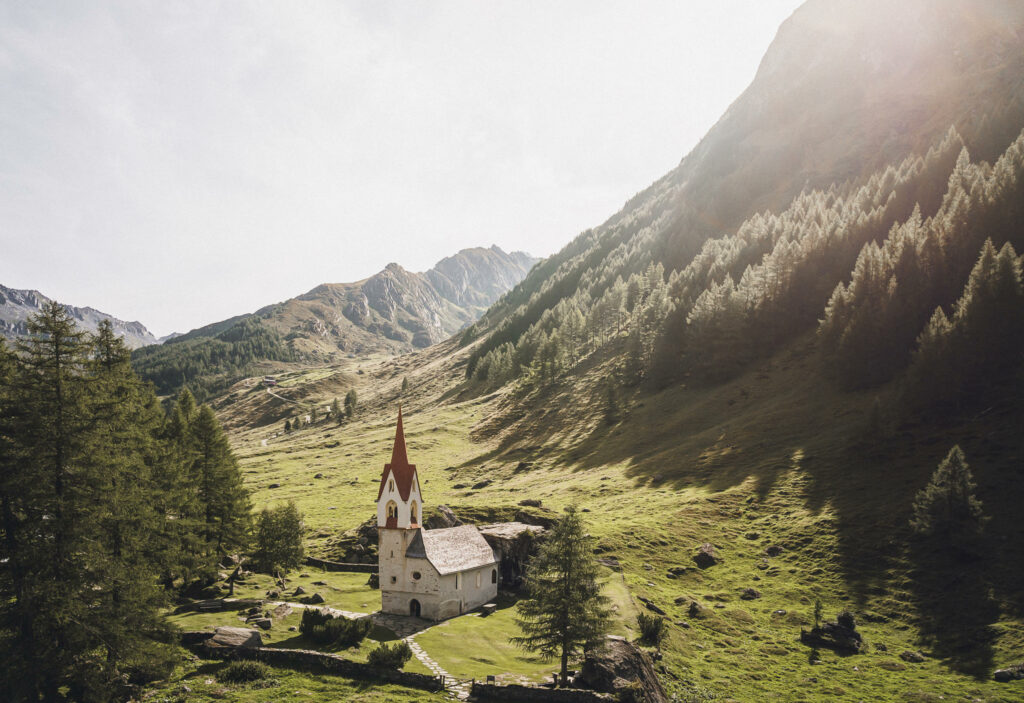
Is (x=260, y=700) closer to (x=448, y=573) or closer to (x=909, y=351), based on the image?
(x=448, y=573)

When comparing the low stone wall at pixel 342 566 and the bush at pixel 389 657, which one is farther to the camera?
the low stone wall at pixel 342 566

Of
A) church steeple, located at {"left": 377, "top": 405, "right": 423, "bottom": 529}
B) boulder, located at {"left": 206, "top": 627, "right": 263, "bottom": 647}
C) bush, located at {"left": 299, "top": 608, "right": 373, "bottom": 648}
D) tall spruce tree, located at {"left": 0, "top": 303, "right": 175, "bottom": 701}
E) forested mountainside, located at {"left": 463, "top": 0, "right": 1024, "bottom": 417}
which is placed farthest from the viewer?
forested mountainside, located at {"left": 463, "top": 0, "right": 1024, "bottom": 417}

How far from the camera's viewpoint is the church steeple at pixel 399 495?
170 feet

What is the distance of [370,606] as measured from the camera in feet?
169

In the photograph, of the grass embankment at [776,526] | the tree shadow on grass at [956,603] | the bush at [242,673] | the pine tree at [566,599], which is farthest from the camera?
the grass embankment at [776,526]

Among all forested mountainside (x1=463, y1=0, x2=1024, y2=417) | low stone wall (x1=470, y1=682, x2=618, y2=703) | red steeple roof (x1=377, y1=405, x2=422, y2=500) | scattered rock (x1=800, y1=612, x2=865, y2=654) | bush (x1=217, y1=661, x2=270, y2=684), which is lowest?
scattered rock (x1=800, y1=612, x2=865, y2=654)

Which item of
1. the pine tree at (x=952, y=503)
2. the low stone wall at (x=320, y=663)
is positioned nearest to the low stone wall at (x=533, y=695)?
the low stone wall at (x=320, y=663)

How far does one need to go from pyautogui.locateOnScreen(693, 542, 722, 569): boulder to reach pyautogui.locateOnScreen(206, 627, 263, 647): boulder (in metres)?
41.2

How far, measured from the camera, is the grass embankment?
37000mm

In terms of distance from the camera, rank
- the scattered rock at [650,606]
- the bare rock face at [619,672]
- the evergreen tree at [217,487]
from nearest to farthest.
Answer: the bare rock face at [619,672], the scattered rock at [650,606], the evergreen tree at [217,487]

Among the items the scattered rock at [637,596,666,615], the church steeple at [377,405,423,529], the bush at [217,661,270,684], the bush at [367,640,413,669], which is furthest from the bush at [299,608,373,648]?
the scattered rock at [637,596,666,615]

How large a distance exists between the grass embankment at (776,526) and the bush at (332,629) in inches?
217

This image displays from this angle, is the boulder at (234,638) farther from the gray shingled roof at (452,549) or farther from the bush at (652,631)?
the bush at (652,631)

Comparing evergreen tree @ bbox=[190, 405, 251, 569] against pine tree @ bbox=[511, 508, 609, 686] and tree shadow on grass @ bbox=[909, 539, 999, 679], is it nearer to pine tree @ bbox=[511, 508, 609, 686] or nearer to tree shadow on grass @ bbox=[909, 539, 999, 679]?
pine tree @ bbox=[511, 508, 609, 686]
